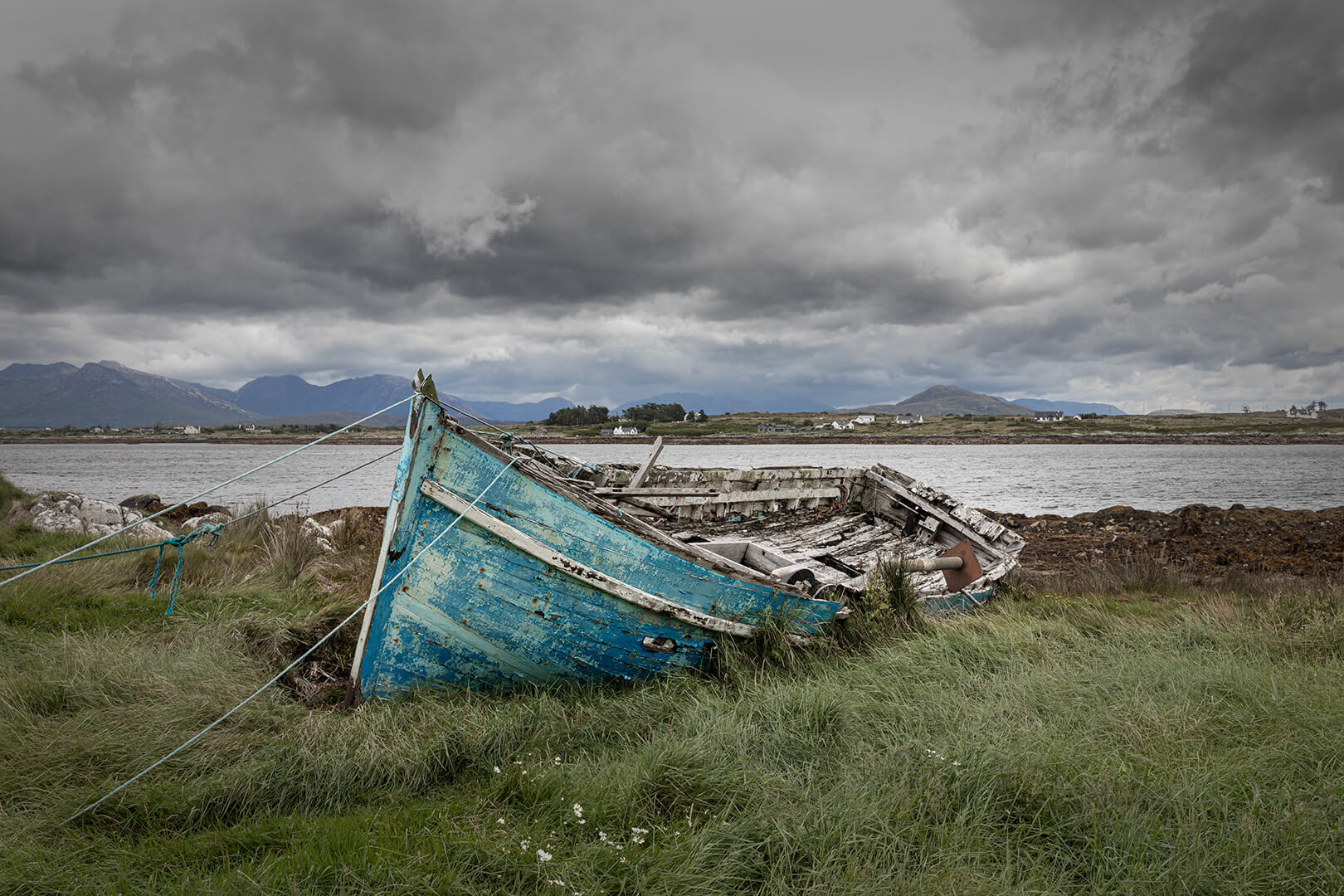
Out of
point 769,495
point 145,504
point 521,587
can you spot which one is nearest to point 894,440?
point 145,504

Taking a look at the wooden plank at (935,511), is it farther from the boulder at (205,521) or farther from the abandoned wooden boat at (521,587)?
the boulder at (205,521)

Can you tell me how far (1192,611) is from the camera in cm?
713

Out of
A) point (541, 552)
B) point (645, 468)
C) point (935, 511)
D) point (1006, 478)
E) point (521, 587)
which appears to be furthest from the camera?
point (1006, 478)

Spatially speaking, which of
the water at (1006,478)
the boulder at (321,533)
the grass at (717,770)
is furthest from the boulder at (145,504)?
the grass at (717,770)

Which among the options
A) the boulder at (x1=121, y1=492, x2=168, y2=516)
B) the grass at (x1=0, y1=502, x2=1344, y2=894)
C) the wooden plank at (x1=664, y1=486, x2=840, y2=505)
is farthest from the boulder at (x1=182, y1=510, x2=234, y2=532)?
the wooden plank at (x1=664, y1=486, x2=840, y2=505)

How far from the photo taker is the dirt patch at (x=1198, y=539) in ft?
41.8

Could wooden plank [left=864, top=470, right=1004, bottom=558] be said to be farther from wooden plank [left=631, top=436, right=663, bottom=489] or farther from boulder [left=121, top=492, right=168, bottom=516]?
boulder [left=121, top=492, right=168, bottom=516]

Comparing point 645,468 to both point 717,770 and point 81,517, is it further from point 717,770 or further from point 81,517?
point 81,517

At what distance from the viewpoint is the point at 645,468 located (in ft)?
26.4

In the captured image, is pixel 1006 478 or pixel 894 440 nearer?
pixel 1006 478

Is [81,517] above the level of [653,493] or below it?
below

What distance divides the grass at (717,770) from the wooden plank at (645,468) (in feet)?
9.16

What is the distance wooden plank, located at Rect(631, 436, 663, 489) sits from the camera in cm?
782

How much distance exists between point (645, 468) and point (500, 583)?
10.7ft
